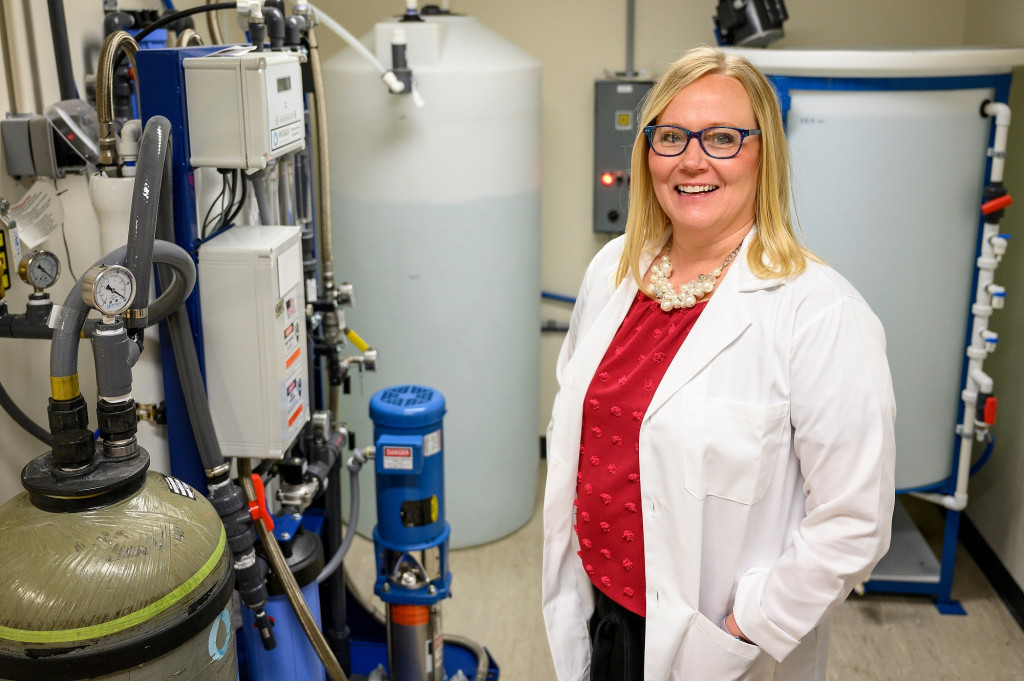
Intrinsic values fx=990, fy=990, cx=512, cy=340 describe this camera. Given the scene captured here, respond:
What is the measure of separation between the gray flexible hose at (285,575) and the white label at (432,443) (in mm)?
341

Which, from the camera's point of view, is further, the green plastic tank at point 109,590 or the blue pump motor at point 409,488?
the blue pump motor at point 409,488

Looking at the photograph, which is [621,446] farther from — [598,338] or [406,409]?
[406,409]

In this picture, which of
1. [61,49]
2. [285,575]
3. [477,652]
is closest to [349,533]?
[285,575]

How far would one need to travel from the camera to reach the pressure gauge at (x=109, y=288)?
1199 mm

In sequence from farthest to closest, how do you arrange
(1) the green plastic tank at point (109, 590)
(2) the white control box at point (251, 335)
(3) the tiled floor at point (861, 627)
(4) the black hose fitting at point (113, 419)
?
1. (3) the tiled floor at point (861, 627)
2. (2) the white control box at point (251, 335)
3. (4) the black hose fitting at point (113, 419)
4. (1) the green plastic tank at point (109, 590)

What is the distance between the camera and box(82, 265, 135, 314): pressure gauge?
120cm

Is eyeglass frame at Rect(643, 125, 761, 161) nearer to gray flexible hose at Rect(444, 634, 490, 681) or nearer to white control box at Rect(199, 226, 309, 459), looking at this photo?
white control box at Rect(199, 226, 309, 459)

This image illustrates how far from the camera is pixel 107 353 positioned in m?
1.25

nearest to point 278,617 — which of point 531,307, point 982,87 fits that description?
point 531,307

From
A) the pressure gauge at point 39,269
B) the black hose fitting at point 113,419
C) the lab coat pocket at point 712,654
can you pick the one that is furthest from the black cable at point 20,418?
the lab coat pocket at point 712,654

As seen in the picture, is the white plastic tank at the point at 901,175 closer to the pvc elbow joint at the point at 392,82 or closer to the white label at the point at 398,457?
the pvc elbow joint at the point at 392,82

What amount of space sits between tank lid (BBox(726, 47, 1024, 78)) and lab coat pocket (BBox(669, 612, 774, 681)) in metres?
1.40

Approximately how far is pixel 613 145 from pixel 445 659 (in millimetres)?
1675

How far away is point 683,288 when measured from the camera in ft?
4.86
